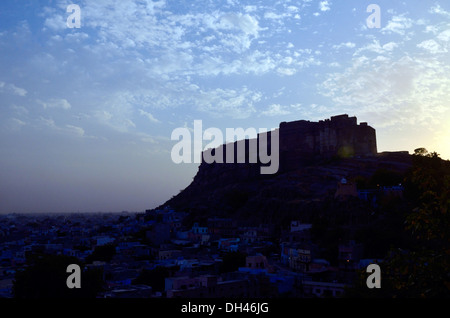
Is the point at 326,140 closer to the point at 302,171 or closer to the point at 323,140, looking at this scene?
the point at 323,140

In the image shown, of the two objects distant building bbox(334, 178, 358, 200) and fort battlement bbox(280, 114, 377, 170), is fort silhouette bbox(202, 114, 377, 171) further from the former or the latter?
distant building bbox(334, 178, 358, 200)

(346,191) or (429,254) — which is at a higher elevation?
(346,191)

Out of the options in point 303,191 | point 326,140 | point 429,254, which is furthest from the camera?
point 326,140

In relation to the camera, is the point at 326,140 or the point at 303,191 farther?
the point at 326,140

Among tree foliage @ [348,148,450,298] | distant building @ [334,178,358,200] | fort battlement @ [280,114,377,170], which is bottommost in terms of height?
tree foliage @ [348,148,450,298]

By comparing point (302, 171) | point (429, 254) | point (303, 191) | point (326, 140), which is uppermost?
point (326, 140)

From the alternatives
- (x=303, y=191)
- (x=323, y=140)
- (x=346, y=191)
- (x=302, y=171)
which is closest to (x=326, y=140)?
(x=323, y=140)

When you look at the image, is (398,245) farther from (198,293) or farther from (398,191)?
(198,293)

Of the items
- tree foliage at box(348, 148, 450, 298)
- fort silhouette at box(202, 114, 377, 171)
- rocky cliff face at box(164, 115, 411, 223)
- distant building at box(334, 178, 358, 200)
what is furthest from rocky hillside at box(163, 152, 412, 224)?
tree foliage at box(348, 148, 450, 298)
